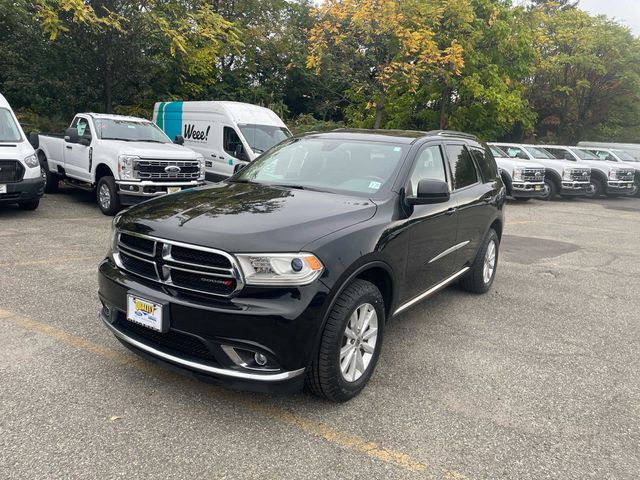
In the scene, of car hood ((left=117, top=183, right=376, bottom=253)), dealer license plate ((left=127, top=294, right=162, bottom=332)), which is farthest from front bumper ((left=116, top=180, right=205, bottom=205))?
dealer license plate ((left=127, top=294, right=162, bottom=332))

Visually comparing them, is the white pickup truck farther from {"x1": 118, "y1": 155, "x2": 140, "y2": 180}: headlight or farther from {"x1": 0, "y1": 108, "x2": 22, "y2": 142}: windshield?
{"x1": 0, "y1": 108, "x2": 22, "y2": 142}: windshield

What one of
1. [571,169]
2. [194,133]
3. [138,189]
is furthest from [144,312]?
[571,169]

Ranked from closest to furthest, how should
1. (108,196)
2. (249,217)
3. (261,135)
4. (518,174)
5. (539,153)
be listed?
(249,217), (108,196), (261,135), (518,174), (539,153)

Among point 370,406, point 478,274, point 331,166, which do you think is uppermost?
point 331,166

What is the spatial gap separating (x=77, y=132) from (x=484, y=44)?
1452 cm

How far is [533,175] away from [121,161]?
11.8 m

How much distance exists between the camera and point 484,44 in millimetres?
18703

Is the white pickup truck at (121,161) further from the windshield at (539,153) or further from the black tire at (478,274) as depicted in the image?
the windshield at (539,153)

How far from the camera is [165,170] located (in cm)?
933

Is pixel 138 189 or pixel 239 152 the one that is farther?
pixel 239 152

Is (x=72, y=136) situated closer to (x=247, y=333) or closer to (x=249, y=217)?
(x=249, y=217)

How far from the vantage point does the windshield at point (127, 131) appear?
1012 cm

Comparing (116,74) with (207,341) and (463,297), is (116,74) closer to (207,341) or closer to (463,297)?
(463,297)

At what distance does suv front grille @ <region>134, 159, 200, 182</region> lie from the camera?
914 centimetres
